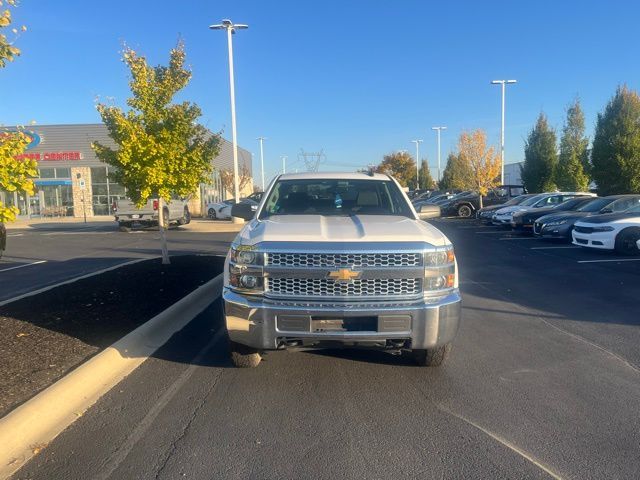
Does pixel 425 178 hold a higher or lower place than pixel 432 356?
higher

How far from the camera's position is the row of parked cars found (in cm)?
1320

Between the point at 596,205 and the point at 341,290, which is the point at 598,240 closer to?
the point at 596,205

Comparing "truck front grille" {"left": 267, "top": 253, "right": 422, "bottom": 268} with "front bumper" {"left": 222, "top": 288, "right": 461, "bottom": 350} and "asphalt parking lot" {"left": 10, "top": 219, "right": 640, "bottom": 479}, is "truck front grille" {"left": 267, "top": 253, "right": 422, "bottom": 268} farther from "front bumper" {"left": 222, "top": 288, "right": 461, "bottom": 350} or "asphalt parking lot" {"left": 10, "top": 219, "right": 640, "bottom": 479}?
"asphalt parking lot" {"left": 10, "top": 219, "right": 640, "bottom": 479}

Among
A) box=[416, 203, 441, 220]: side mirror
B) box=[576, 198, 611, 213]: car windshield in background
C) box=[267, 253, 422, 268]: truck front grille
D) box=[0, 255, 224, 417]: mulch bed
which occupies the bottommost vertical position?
box=[0, 255, 224, 417]: mulch bed

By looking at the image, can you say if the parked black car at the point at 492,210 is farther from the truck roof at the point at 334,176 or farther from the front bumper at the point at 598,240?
the truck roof at the point at 334,176

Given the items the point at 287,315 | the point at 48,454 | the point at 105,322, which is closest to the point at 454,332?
the point at 287,315

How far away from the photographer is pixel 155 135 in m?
10.3

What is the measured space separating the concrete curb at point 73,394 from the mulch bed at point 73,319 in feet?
0.60

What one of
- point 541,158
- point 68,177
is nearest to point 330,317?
point 541,158

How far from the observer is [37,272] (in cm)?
1192

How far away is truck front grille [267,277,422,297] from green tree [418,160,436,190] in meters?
66.8

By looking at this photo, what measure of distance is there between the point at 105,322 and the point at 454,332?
160 inches

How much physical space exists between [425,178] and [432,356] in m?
67.6

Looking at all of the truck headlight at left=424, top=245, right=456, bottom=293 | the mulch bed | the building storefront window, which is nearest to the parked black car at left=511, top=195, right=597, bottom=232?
the mulch bed
